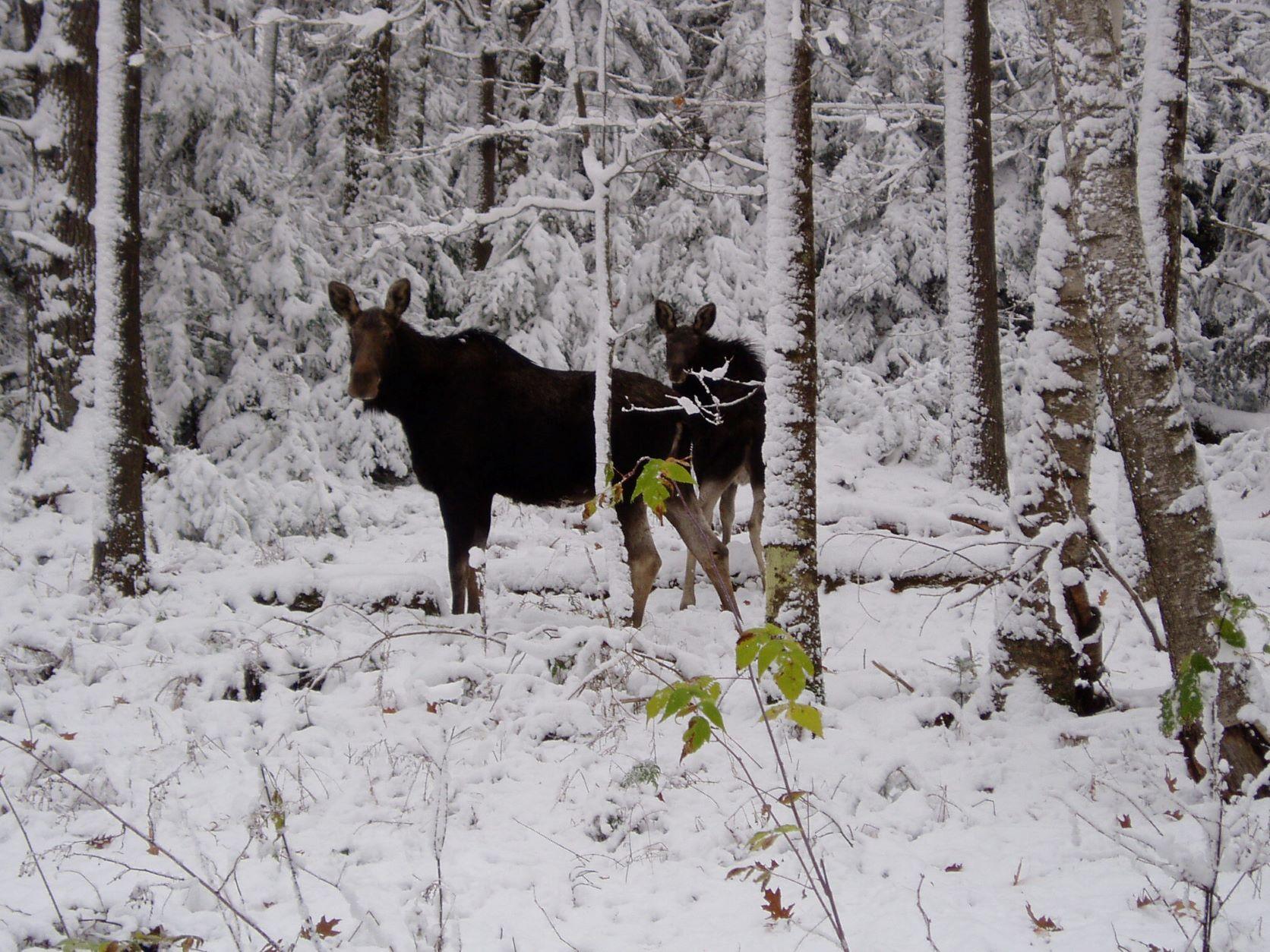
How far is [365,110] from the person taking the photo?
1598cm

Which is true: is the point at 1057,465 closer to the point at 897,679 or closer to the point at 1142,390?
the point at 1142,390

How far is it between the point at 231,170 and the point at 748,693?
37.4 ft

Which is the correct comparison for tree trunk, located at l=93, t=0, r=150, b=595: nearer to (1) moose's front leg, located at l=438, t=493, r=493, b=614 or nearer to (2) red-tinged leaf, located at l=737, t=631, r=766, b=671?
(1) moose's front leg, located at l=438, t=493, r=493, b=614

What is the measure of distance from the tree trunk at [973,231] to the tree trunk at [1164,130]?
10.8ft

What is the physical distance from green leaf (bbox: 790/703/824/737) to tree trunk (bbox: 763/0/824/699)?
8.61 ft

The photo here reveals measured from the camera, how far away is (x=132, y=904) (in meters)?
3.26

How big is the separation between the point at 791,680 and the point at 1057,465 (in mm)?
3106

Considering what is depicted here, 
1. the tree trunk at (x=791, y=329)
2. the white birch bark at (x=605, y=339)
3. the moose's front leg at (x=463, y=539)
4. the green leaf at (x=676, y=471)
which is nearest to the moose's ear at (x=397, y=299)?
the moose's front leg at (x=463, y=539)

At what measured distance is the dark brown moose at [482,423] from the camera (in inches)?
288

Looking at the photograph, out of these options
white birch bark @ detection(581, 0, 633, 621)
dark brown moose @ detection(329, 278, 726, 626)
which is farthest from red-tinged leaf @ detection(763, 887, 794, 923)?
dark brown moose @ detection(329, 278, 726, 626)

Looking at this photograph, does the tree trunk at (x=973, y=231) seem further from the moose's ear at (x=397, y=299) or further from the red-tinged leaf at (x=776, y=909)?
the red-tinged leaf at (x=776, y=909)

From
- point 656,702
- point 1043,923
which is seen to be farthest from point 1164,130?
point 656,702

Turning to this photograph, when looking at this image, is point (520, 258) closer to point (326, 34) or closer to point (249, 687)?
point (326, 34)

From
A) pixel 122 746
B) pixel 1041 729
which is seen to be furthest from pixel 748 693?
pixel 122 746
